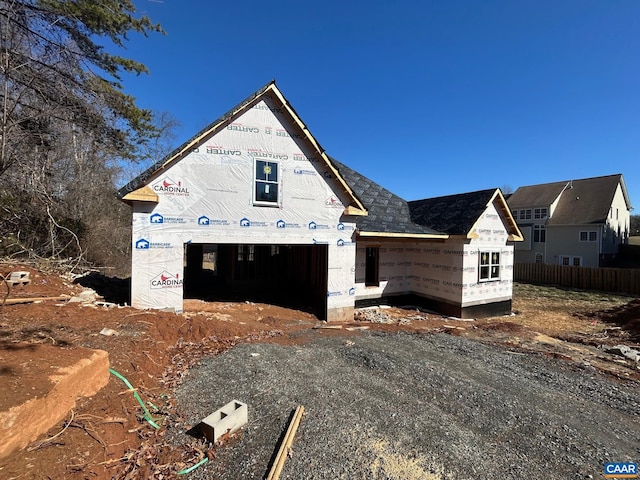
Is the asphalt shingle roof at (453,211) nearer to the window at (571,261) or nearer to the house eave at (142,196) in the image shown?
the house eave at (142,196)

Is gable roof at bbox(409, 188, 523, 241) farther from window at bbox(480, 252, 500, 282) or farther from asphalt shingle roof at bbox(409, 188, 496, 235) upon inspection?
window at bbox(480, 252, 500, 282)

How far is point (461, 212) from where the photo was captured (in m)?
15.0

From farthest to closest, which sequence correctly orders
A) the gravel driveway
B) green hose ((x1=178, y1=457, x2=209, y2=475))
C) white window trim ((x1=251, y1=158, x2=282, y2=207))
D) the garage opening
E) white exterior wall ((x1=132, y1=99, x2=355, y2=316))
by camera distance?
the garage opening, white window trim ((x1=251, y1=158, x2=282, y2=207)), white exterior wall ((x1=132, y1=99, x2=355, y2=316)), the gravel driveway, green hose ((x1=178, y1=457, x2=209, y2=475))

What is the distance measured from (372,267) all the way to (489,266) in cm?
570

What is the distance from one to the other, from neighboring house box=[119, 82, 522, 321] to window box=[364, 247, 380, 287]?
0.16 feet

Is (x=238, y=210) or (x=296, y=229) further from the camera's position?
(x=296, y=229)

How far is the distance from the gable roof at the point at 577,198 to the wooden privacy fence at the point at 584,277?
26.5 ft

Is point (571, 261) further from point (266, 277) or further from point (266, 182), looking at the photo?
point (266, 182)

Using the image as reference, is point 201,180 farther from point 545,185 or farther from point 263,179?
point 545,185

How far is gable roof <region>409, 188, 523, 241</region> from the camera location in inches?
558

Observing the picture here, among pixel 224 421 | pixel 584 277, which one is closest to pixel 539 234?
pixel 584 277

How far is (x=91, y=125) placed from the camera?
13.3 metres

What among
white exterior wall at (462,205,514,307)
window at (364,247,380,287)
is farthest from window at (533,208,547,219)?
window at (364,247,380,287)

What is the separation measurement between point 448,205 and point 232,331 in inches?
493
